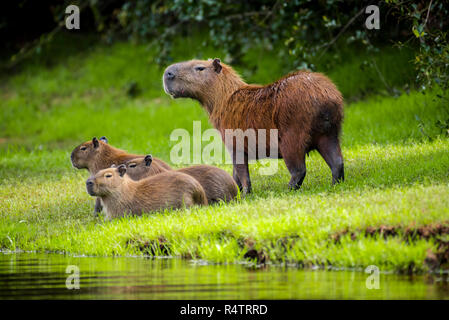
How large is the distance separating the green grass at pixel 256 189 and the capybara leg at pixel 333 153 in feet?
0.74

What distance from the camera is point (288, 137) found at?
8391 millimetres

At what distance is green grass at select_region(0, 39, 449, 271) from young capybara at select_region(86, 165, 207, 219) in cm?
32

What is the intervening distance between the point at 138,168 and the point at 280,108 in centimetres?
205

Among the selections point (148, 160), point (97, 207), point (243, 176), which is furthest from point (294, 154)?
point (97, 207)

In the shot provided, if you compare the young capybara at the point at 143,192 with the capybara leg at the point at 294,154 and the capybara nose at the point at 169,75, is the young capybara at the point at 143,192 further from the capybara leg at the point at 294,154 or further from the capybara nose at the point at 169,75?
the capybara nose at the point at 169,75

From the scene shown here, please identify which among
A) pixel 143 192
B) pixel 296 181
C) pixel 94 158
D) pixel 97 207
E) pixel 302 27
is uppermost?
pixel 302 27

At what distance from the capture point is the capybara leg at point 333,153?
8.51 m

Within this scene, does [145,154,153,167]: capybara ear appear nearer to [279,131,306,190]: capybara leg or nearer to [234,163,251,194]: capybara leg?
[234,163,251,194]: capybara leg

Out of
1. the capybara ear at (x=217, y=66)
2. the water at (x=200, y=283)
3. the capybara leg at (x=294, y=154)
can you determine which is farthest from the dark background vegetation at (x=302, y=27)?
the water at (x=200, y=283)

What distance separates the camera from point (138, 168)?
9.34 meters

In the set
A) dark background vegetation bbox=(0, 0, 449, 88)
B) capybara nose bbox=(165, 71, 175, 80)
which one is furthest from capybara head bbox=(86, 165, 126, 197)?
dark background vegetation bbox=(0, 0, 449, 88)

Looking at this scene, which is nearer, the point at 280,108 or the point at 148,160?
the point at 280,108

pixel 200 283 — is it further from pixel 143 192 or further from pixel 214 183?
pixel 214 183
